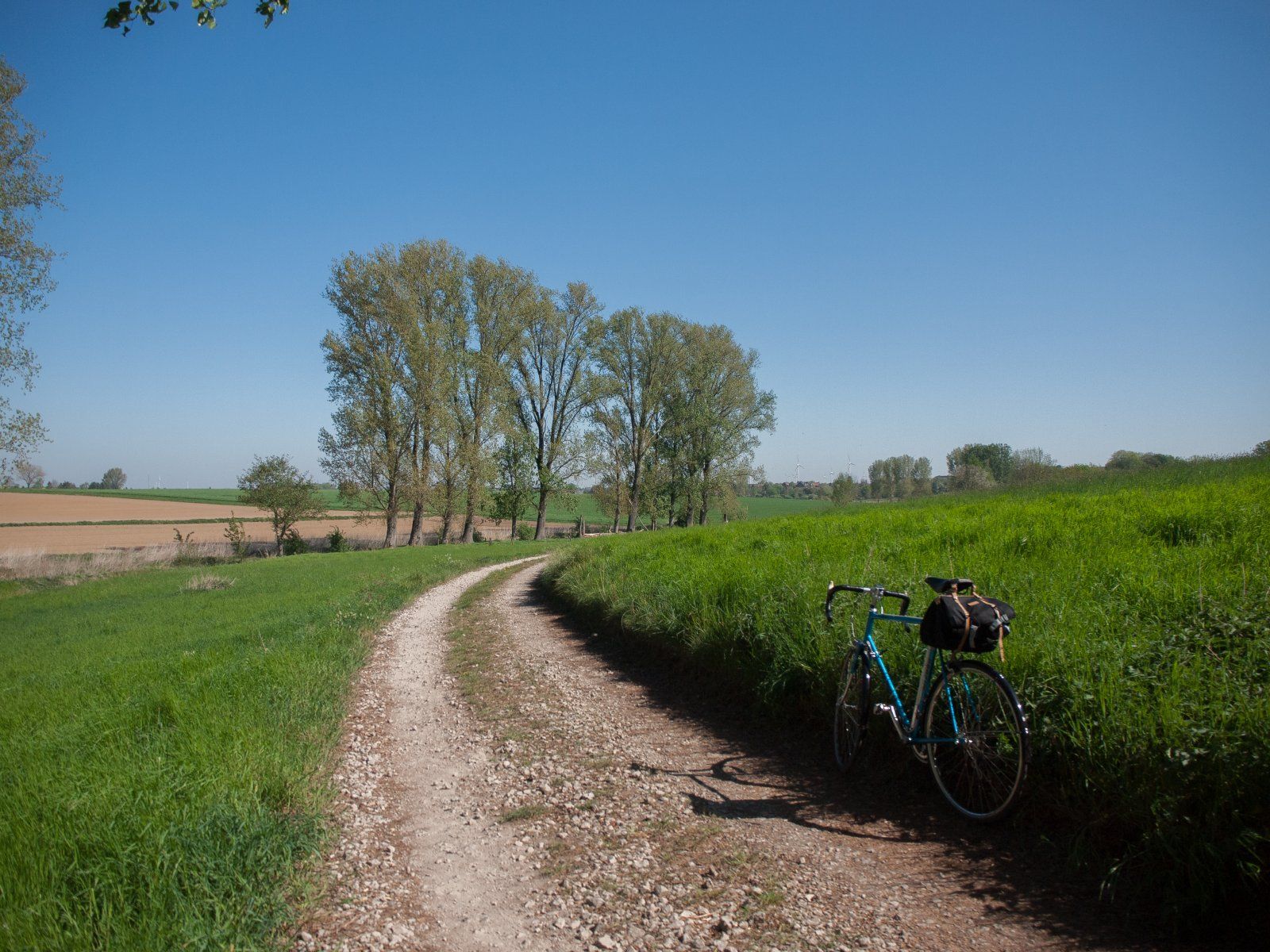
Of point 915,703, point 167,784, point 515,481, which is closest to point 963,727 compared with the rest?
point 915,703

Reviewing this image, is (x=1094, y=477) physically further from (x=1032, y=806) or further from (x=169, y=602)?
(x=169, y=602)

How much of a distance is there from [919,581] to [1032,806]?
2923mm

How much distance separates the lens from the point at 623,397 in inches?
2028

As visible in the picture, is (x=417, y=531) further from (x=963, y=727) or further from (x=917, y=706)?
(x=963, y=727)

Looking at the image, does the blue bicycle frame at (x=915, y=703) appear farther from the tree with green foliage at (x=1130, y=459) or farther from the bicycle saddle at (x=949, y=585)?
the tree with green foliage at (x=1130, y=459)

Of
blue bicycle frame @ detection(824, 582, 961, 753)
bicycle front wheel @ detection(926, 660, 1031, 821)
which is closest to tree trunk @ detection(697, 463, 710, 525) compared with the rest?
blue bicycle frame @ detection(824, 582, 961, 753)

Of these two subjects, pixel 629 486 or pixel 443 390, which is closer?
pixel 443 390

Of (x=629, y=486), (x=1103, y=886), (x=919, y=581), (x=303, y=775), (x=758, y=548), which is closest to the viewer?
(x=1103, y=886)

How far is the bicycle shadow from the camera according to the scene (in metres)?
3.21

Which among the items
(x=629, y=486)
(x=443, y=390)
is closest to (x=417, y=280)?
(x=443, y=390)

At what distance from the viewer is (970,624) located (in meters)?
3.84

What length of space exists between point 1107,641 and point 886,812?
1.98 m

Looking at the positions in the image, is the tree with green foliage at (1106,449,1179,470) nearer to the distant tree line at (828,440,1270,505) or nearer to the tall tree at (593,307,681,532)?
the distant tree line at (828,440,1270,505)

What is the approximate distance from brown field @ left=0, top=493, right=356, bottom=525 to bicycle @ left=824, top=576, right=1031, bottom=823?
219ft
